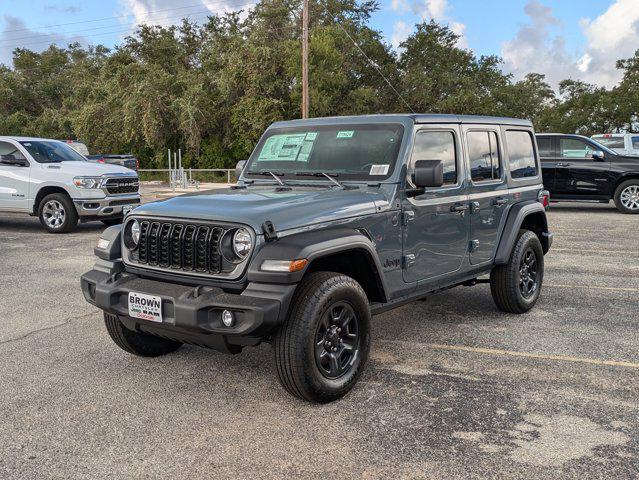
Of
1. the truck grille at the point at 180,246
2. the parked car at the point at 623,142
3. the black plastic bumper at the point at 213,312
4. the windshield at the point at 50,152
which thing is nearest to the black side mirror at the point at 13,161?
the windshield at the point at 50,152

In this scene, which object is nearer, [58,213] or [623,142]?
[58,213]

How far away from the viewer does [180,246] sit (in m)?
3.85

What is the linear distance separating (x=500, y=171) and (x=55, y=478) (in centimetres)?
440

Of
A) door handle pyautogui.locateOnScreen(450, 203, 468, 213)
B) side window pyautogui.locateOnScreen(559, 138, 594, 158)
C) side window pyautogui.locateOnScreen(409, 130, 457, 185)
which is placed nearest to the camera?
side window pyautogui.locateOnScreen(409, 130, 457, 185)

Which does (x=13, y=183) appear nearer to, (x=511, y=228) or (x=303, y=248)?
(x=511, y=228)

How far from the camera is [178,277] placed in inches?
153

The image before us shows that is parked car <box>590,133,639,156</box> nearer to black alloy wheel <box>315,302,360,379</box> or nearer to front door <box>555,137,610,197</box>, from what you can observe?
front door <box>555,137,610,197</box>

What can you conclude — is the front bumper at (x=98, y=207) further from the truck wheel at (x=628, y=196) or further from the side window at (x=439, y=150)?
the truck wheel at (x=628, y=196)

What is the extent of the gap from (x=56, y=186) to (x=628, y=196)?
1290cm

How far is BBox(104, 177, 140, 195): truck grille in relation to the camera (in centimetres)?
1172

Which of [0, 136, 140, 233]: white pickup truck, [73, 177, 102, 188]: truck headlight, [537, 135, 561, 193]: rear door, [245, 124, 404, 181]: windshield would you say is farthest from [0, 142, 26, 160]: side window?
[537, 135, 561, 193]: rear door

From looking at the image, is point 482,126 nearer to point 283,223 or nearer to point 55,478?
point 283,223

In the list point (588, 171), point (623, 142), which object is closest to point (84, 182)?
point (588, 171)

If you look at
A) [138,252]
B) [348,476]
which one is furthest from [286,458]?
[138,252]
